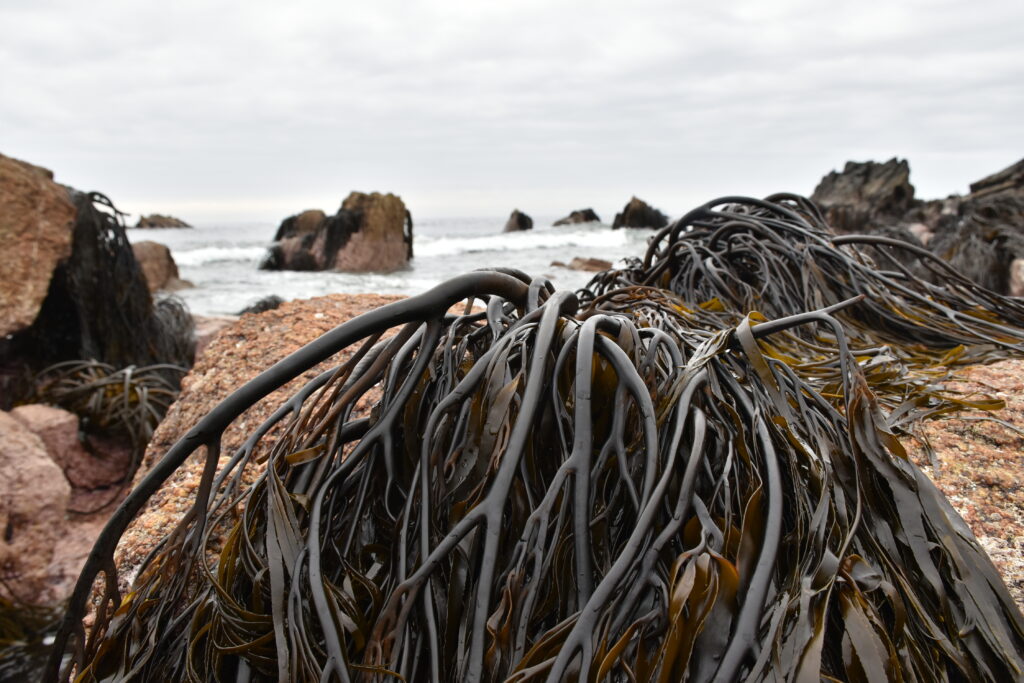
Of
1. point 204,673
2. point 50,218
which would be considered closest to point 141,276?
point 50,218

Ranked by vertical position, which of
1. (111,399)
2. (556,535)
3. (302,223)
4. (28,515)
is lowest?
(28,515)

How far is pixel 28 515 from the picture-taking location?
2676 millimetres

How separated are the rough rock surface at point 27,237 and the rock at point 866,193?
1550 cm

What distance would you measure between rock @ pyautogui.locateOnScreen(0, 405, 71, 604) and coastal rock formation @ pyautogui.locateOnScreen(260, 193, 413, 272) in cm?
1340

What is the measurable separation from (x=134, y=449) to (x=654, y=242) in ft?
9.39

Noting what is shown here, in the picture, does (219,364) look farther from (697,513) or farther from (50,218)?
(50,218)

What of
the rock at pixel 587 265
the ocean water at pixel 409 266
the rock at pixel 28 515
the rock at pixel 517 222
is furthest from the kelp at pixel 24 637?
the rock at pixel 517 222

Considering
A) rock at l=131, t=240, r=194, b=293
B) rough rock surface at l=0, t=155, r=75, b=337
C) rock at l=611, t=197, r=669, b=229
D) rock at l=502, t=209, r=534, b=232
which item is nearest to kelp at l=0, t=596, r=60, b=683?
rough rock surface at l=0, t=155, r=75, b=337

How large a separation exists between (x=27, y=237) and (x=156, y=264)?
8254 mm

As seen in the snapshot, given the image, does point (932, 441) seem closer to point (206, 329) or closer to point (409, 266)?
point (206, 329)

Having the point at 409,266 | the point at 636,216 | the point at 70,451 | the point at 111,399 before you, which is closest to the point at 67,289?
the point at 111,399

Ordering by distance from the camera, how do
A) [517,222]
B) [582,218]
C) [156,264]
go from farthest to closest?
1. [582,218]
2. [517,222]
3. [156,264]

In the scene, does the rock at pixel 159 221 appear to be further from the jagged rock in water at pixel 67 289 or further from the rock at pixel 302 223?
the jagged rock in water at pixel 67 289

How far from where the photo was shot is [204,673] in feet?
2.92
